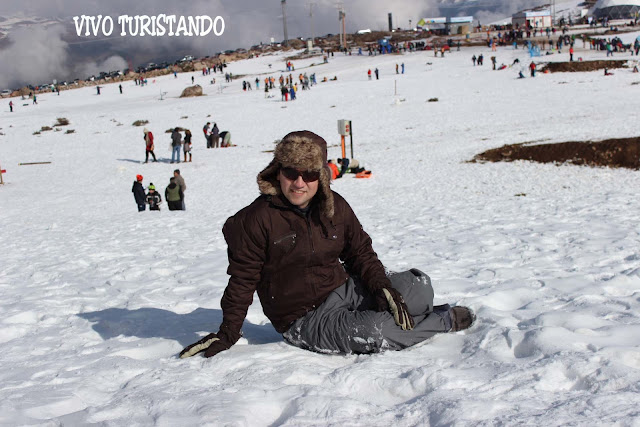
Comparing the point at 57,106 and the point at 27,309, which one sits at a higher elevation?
the point at 57,106

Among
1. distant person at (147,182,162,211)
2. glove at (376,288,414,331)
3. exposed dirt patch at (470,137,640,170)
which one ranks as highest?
glove at (376,288,414,331)

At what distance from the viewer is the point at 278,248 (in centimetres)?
331

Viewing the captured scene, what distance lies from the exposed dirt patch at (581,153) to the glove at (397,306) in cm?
1287

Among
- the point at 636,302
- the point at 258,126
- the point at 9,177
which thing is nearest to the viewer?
the point at 636,302

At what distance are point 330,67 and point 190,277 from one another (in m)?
59.2

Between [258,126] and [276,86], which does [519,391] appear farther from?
[276,86]

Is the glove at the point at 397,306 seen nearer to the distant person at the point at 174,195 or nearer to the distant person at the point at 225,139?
the distant person at the point at 174,195

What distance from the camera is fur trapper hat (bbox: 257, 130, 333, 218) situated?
10.4ft

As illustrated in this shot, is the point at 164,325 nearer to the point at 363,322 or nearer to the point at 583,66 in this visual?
the point at 363,322

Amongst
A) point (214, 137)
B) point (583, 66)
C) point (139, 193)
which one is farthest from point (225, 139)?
point (583, 66)

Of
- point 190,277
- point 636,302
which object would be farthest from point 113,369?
point 636,302

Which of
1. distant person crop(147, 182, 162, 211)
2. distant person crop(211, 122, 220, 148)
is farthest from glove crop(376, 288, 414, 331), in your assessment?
distant person crop(211, 122, 220, 148)

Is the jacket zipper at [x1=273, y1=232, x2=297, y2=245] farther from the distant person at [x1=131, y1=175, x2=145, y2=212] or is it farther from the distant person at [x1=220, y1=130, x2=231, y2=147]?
the distant person at [x1=220, y1=130, x2=231, y2=147]

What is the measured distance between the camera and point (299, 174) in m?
3.21
